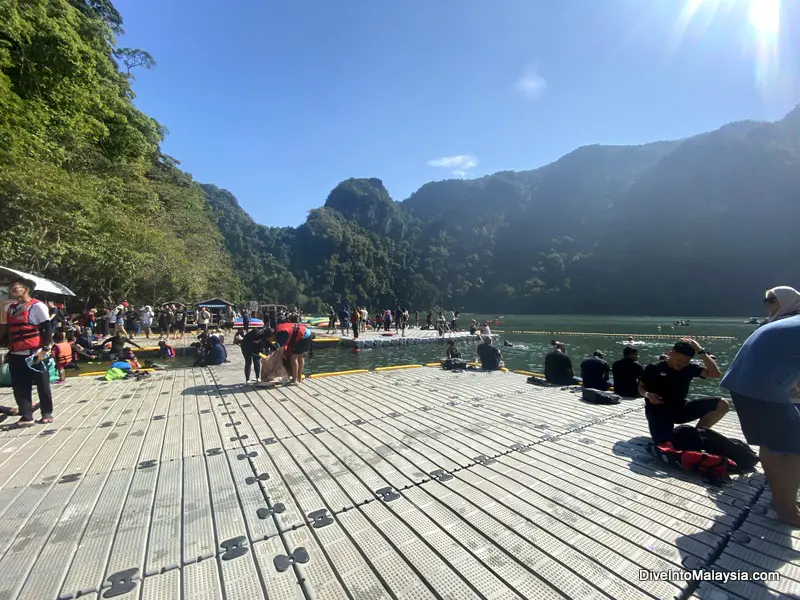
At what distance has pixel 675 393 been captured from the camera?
3324 mm

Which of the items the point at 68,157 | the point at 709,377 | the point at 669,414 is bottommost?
the point at 669,414

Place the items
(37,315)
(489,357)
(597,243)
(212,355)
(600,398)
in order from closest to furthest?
(37,315) → (600,398) → (489,357) → (212,355) → (597,243)

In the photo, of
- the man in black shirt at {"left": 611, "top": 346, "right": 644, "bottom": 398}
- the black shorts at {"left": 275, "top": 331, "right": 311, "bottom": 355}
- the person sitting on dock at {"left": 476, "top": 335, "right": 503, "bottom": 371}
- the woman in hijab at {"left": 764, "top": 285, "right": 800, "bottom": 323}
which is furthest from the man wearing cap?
the man in black shirt at {"left": 611, "top": 346, "right": 644, "bottom": 398}

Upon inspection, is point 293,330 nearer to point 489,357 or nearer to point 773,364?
point 489,357

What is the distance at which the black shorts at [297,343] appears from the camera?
21.2 ft

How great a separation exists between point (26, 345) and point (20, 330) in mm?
182

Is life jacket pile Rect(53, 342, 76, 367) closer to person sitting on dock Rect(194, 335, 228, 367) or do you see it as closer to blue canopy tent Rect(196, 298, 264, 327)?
person sitting on dock Rect(194, 335, 228, 367)

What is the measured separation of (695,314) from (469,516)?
10537cm

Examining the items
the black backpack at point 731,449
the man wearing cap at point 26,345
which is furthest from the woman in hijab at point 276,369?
the black backpack at point 731,449

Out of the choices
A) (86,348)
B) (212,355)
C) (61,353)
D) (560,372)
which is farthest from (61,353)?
(560,372)

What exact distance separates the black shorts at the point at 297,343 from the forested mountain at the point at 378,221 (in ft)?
28.4

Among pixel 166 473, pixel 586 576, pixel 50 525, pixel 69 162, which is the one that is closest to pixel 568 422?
pixel 586 576

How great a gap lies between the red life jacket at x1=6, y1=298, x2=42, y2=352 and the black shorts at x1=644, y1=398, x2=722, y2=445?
21.9ft

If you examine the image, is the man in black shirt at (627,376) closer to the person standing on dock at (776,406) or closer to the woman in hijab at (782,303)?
the woman in hijab at (782,303)
